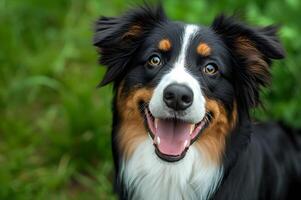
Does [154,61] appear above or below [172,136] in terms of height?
above

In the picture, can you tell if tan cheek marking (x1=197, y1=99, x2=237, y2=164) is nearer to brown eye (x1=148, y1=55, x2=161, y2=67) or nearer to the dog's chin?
the dog's chin

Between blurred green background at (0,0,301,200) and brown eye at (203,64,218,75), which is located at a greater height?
brown eye at (203,64,218,75)

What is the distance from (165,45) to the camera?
12.3 feet

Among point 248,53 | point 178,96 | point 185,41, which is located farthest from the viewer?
point 248,53

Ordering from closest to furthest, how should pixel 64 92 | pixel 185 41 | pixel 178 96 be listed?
1. pixel 178 96
2. pixel 185 41
3. pixel 64 92

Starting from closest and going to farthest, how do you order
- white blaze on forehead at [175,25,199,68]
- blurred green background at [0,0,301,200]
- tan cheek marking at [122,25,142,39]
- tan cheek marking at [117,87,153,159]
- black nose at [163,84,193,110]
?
black nose at [163,84,193,110] → white blaze on forehead at [175,25,199,68] → tan cheek marking at [117,87,153,159] → tan cheek marking at [122,25,142,39] → blurred green background at [0,0,301,200]

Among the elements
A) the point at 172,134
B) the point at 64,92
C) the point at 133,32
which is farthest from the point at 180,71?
the point at 64,92

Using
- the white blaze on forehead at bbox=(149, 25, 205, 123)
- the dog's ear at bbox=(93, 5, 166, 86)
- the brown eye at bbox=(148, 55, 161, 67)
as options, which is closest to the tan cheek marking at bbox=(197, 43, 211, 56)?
the white blaze on forehead at bbox=(149, 25, 205, 123)

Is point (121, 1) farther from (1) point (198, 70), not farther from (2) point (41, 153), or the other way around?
(1) point (198, 70)

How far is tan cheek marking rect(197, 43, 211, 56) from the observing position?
374 cm

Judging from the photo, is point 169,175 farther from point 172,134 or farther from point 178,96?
point 178,96

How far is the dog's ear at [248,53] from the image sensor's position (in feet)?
12.5

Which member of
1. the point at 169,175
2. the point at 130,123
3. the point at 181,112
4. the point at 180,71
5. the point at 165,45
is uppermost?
the point at 165,45

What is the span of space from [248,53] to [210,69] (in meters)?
0.28
